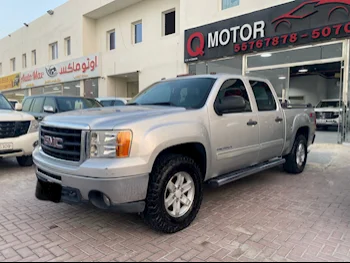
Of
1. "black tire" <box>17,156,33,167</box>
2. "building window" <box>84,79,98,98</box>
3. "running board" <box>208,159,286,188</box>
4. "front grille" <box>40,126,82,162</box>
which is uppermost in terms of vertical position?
"building window" <box>84,79,98,98</box>

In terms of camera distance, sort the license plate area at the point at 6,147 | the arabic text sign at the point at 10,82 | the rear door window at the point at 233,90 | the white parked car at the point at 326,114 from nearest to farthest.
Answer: the rear door window at the point at 233,90 < the license plate area at the point at 6,147 < the white parked car at the point at 326,114 < the arabic text sign at the point at 10,82

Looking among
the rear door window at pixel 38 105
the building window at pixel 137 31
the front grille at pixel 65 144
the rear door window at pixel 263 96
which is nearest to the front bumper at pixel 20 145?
the front grille at pixel 65 144

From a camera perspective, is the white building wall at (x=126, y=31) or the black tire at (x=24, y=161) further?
the white building wall at (x=126, y=31)

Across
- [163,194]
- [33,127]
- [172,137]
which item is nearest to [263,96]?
[172,137]

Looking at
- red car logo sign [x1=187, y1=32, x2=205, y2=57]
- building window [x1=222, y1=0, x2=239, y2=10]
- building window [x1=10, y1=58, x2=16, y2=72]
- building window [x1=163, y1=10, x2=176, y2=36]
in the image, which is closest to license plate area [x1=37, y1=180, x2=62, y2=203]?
red car logo sign [x1=187, y1=32, x2=205, y2=57]

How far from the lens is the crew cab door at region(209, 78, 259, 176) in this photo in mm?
3832

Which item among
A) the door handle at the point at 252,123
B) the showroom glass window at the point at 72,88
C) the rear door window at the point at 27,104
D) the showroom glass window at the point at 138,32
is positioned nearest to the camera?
the door handle at the point at 252,123

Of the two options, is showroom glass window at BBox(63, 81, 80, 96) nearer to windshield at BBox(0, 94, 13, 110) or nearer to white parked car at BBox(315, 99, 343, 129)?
windshield at BBox(0, 94, 13, 110)

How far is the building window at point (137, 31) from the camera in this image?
1727 cm

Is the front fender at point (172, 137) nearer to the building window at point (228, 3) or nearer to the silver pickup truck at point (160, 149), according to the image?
the silver pickup truck at point (160, 149)

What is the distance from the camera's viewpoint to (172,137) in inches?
126

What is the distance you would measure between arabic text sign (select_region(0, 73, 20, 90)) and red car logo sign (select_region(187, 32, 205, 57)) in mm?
21302

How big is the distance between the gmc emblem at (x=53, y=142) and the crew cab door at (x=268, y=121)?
2.97m

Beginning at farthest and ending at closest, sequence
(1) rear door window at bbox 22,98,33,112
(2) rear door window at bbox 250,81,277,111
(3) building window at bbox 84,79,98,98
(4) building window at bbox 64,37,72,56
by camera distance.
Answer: (4) building window at bbox 64,37,72,56
(3) building window at bbox 84,79,98,98
(1) rear door window at bbox 22,98,33,112
(2) rear door window at bbox 250,81,277,111
